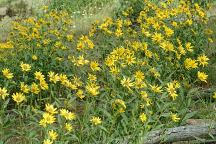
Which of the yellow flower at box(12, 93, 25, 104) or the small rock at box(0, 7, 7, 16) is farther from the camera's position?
the small rock at box(0, 7, 7, 16)

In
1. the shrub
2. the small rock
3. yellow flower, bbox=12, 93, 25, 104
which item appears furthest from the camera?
the small rock

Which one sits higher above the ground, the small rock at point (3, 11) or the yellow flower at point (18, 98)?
the yellow flower at point (18, 98)

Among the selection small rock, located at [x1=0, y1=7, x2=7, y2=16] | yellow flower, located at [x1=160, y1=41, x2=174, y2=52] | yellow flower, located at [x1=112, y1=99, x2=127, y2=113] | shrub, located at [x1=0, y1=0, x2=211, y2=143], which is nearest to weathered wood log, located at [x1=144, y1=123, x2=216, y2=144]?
shrub, located at [x1=0, y1=0, x2=211, y2=143]

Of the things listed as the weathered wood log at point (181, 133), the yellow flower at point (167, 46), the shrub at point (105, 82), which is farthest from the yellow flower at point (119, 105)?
the yellow flower at point (167, 46)

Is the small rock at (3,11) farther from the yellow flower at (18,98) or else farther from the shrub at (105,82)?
the yellow flower at (18,98)

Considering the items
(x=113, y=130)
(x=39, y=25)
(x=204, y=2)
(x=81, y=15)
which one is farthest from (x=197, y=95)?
(x=81, y=15)

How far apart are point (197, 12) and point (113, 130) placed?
2.66m

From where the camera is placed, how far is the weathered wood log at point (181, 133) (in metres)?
3.45

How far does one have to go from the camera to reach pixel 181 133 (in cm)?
355

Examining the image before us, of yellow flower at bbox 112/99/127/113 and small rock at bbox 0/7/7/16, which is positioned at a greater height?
yellow flower at bbox 112/99/127/113

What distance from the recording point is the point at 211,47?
5.94 metres

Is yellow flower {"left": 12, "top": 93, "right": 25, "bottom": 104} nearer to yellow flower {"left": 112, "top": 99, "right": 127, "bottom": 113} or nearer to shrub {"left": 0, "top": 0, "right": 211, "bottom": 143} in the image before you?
shrub {"left": 0, "top": 0, "right": 211, "bottom": 143}

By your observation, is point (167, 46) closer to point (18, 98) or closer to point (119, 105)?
point (119, 105)

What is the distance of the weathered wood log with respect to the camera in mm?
3445
